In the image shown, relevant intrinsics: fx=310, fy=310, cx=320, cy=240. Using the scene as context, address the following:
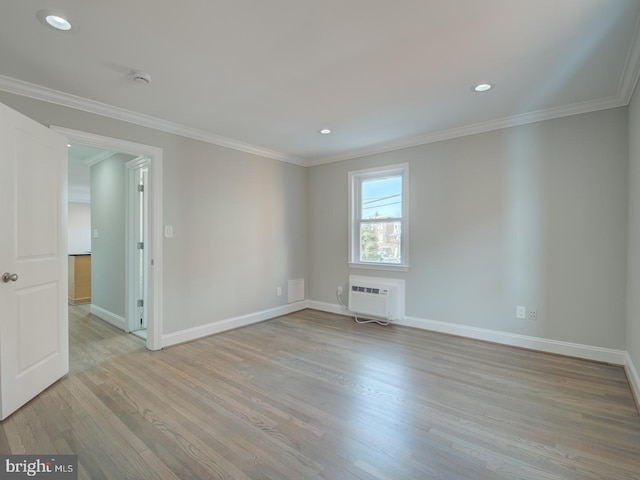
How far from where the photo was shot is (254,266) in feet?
14.5

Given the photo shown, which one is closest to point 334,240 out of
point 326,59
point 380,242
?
point 380,242

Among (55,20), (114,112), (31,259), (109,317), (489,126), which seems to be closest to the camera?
(55,20)

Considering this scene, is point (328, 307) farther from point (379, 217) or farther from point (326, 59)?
point (326, 59)

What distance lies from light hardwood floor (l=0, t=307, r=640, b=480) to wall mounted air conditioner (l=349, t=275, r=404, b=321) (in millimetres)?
835

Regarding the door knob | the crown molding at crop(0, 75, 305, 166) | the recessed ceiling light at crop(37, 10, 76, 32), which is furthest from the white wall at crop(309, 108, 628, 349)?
the door knob

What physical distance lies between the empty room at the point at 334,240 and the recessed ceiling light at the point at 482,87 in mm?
43

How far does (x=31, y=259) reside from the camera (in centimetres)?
233

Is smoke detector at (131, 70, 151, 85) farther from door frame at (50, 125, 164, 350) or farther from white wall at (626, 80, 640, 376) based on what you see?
white wall at (626, 80, 640, 376)

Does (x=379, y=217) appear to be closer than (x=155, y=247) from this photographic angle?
No

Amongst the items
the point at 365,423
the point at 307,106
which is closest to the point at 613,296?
the point at 365,423

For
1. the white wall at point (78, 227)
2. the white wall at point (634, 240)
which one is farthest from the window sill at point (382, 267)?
the white wall at point (78, 227)

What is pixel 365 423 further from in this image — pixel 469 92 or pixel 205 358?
pixel 469 92

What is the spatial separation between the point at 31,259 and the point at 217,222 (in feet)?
6.07

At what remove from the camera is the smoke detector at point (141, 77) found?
235 cm
